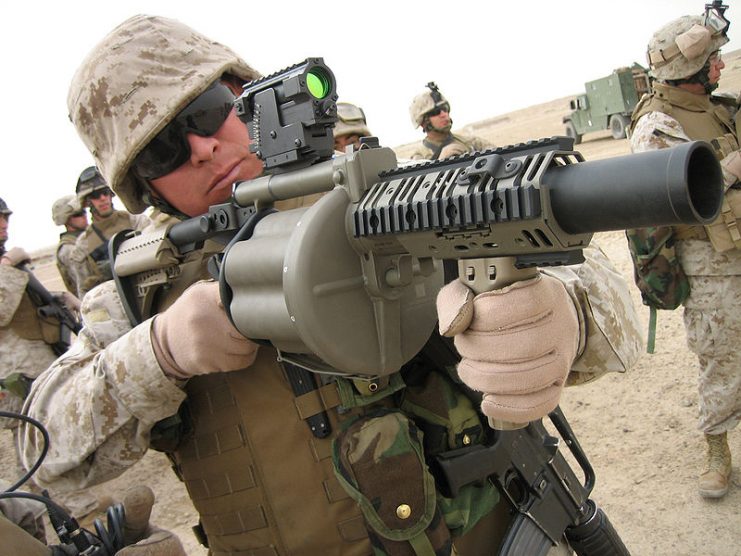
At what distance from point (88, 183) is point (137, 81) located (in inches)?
226

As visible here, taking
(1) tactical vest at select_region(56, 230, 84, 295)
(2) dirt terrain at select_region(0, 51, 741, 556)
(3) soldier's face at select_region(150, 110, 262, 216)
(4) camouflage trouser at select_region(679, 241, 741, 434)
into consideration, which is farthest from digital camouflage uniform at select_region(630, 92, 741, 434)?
(1) tactical vest at select_region(56, 230, 84, 295)

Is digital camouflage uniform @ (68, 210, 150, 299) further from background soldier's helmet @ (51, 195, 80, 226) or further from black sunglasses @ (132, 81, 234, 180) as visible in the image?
black sunglasses @ (132, 81, 234, 180)

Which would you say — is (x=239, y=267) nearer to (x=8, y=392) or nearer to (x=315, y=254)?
(x=315, y=254)

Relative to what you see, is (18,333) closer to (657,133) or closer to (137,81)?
(137,81)

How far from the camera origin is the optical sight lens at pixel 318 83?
4.38ft

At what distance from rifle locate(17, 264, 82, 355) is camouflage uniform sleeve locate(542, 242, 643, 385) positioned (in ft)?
16.3

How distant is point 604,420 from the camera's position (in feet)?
14.2

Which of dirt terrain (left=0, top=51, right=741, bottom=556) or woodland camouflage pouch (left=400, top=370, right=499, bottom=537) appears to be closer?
woodland camouflage pouch (left=400, top=370, right=499, bottom=537)

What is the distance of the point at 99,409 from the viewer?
65.6 inches

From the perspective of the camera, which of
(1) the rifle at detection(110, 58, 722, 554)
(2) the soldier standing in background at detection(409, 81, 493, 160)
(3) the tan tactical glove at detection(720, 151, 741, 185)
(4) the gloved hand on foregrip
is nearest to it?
(1) the rifle at detection(110, 58, 722, 554)

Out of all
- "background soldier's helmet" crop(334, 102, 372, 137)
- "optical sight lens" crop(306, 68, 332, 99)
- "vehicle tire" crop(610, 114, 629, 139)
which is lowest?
"vehicle tire" crop(610, 114, 629, 139)

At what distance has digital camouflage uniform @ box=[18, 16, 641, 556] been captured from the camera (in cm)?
150

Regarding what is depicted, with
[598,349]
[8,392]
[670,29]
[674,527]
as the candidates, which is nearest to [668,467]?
[674,527]

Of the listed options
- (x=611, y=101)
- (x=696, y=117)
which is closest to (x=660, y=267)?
(x=696, y=117)
